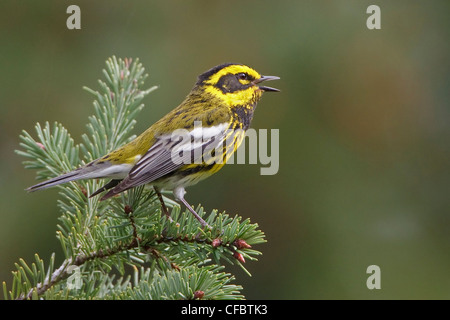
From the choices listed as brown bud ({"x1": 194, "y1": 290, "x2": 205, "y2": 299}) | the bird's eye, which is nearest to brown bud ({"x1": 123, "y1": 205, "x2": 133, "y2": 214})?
brown bud ({"x1": 194, "y1": 290, "x2": 205, "y2": 299})

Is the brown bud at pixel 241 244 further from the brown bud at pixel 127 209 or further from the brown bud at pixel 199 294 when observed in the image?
the brown bud at pixel 127 209

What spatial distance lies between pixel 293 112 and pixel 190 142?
2.92 ft

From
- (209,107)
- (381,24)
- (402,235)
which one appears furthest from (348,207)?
(381,24)

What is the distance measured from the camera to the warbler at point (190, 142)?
3.46m

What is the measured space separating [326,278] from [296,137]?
96 cm

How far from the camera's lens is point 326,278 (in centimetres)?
430

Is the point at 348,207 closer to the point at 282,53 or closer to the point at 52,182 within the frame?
the point at 282,53

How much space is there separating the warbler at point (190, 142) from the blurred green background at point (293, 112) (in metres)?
0.26

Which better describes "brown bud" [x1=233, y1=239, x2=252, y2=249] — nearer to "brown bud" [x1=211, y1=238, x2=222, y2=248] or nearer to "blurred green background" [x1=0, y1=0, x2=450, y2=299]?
"brown bud" [x1=211, y1=238, x2=222, y2=248]

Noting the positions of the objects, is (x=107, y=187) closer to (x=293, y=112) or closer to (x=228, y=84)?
(x=228, y=84)

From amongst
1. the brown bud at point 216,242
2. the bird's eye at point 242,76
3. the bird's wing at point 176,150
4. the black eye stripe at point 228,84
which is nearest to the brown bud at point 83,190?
the bird's wing at point 176,150

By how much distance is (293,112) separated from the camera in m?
4.64

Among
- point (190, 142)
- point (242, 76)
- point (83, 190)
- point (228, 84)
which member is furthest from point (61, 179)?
point (242, 76)

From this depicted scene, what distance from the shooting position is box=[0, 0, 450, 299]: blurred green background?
4.39 m
